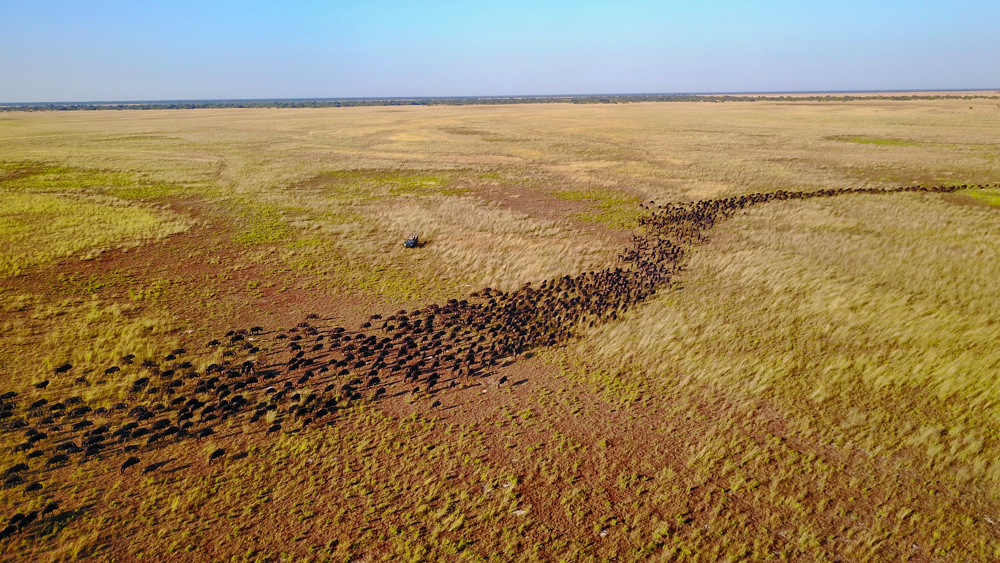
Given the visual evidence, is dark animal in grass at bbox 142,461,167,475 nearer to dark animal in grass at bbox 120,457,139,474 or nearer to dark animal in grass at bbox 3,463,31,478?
dark animal in grass at bbox 120,457,139,474

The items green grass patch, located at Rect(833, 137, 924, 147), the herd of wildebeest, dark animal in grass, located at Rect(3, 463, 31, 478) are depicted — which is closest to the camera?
dark animal in grass, located at Rect(3, 463, 31, 478)

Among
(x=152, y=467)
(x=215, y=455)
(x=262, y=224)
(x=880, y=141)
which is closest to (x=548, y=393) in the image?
(x=215, y=455)

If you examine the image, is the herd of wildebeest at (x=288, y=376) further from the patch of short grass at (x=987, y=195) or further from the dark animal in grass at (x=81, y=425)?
the patch of short grass at (x=987, y=195)

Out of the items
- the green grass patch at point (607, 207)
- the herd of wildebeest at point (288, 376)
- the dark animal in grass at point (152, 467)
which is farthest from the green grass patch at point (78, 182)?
the dark animal in grass at point (152, 467)

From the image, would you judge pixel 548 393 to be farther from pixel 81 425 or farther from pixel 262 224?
pixel 262 224

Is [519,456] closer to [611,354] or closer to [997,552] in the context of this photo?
[611,354]

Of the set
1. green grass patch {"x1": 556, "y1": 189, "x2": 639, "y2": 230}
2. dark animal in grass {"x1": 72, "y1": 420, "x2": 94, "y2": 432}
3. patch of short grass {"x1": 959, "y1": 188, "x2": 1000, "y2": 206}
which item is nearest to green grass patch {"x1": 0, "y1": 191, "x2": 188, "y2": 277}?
dark animal in grass {"x1": 72, "y1": 420, "x2": 94, "y2": 432}

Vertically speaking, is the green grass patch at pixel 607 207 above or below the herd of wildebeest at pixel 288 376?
above
